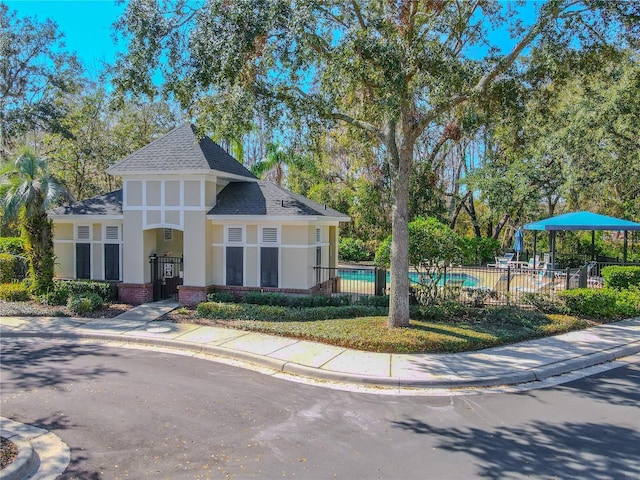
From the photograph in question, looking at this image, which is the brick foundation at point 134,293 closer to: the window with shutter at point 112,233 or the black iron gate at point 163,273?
the black iron gate at point 163,273

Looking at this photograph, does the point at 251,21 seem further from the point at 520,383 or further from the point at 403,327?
the point at 520,383

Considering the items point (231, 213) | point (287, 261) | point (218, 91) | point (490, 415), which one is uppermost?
point (218, 91)

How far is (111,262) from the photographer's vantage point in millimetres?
16281

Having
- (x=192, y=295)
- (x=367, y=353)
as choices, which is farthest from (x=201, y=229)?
(x=367, y=353)

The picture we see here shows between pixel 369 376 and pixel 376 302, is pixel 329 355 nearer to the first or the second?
pixel 369 376

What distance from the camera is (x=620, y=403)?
24.6 ft

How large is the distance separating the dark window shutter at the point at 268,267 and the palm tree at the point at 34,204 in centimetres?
675

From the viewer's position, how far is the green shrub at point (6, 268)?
17406mm

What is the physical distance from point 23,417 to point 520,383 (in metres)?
8.19

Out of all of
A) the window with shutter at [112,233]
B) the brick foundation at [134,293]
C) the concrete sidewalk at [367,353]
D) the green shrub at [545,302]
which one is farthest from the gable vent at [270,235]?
the green shrub at [545,302]

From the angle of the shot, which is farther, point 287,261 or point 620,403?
point 287,261

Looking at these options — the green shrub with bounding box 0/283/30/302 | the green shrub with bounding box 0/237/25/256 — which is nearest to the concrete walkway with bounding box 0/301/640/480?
the green shrub with bounding box 0/283/30/302

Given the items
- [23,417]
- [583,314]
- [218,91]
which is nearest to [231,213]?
[218,91]

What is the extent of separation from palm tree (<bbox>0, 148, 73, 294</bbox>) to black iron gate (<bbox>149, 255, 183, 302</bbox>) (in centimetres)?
333
